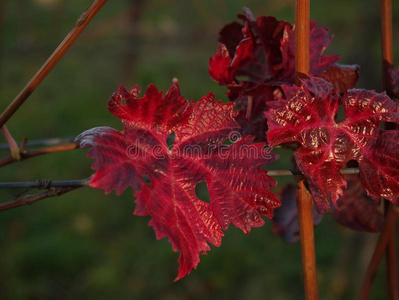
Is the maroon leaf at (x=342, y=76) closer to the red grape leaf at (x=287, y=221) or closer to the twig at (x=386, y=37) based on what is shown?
the twig at (x=386, y=37)

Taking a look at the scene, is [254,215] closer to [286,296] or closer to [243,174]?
[243,174]

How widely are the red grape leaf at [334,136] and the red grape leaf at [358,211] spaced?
0.22 metres

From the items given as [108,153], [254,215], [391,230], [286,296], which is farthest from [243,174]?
[286,296]

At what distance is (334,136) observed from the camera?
520 mm

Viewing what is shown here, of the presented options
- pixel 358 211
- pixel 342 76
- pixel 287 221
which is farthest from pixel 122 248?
pixel 342 76

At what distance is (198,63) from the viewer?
6574mm

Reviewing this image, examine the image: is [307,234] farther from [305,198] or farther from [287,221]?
[287,221]

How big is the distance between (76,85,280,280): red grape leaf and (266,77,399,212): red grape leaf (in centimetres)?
4

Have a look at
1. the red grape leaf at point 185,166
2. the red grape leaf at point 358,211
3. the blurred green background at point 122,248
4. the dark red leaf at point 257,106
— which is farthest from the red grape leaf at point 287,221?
the blurred green background at point 122,248

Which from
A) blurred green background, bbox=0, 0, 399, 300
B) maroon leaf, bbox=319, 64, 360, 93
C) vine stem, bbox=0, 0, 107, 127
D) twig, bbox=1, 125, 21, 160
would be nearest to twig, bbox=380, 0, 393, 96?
maroon leaf, bbox=319, 64, 360, 93

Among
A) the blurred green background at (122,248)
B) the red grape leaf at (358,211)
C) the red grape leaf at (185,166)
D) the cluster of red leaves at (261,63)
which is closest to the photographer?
the red grape leaf at (185,166)

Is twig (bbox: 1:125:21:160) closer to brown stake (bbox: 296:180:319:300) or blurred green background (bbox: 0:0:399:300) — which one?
brown stake (bbox: 296:180:319:300)

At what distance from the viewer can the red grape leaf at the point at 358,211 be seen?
2.37 ft

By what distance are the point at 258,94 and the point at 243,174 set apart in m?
0.17
